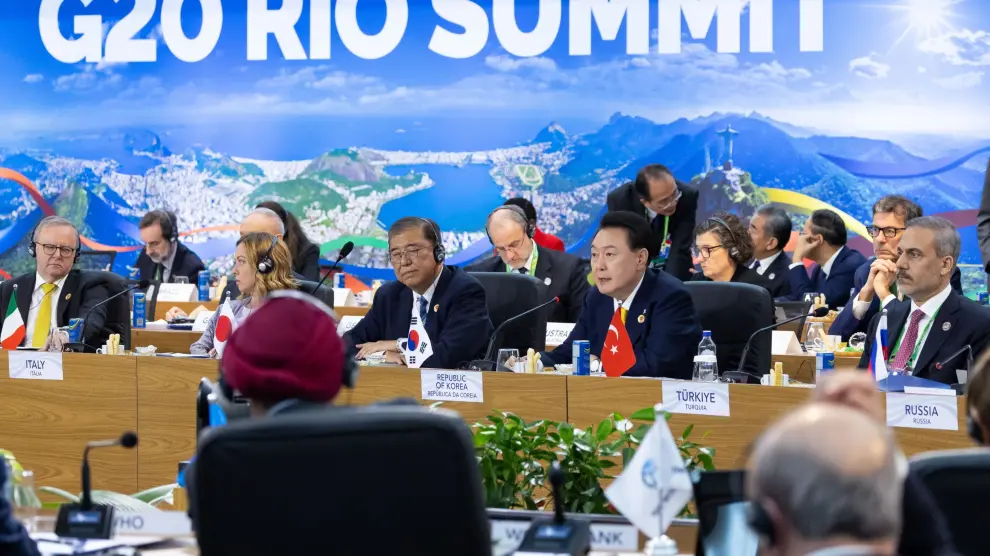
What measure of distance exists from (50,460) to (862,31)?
5.86 m

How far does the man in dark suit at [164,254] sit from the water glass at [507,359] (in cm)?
434

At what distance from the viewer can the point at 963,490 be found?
1.64 metres

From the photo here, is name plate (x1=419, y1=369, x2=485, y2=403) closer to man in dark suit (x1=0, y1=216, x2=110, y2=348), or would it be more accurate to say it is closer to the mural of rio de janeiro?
man in dark suit (x1=0, y1=216, x2=110, y2=348)

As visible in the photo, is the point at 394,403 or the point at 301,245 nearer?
the point at 394,403

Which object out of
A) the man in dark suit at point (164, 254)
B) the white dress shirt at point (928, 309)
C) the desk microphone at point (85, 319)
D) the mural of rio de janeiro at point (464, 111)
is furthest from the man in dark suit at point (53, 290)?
the mural of rio de janeiro at point (464, 111)

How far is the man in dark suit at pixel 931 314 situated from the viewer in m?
4.01

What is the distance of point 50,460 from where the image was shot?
4602 millimetres

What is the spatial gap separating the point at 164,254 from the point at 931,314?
5.47 metres

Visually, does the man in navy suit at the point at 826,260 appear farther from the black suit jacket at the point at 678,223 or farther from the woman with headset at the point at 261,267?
the woman with headset at the point at 261,267

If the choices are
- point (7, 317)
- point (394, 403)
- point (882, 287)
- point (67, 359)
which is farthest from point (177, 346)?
point (394, 403)

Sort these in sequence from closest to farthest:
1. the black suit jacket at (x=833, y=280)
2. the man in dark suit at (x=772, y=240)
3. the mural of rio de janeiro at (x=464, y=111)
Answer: the black suit jacket at (x=833, y=280), the man in dark suit at (x=772, y=240), the mural of rio de janeiro at (x=464, y=111)

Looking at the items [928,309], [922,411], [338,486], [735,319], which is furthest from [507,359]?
[338,486]

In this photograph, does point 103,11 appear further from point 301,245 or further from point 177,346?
point 177,346

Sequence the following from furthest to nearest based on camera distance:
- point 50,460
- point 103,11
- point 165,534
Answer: point 103,11, point 50,460, point 165,534
